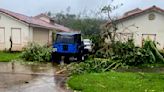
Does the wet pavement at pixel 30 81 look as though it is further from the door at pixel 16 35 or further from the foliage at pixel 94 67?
the door at pixel 16 35

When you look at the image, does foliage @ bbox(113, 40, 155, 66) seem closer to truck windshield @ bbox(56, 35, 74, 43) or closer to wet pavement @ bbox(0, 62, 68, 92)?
truck windshield @ bbox(56, 35, 74, 43)

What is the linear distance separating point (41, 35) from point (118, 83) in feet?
87.8

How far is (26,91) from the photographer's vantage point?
12625mm

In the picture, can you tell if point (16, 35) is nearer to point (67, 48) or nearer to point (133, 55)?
point (67, 48)

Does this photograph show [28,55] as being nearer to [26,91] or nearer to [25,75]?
[25,75]

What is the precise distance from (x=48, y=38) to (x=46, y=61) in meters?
18.1

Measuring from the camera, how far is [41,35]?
39844 mm

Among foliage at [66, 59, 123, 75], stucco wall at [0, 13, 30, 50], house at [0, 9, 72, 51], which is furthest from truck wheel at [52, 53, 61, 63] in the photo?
stucco wall at [0, 13, 30, 50]

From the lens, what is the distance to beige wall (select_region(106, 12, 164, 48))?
33.1 m

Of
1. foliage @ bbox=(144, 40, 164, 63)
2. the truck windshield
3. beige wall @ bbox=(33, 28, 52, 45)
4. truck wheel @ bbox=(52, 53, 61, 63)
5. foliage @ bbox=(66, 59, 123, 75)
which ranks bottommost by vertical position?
foliage @ bbox=(66, 59, 123, 75)

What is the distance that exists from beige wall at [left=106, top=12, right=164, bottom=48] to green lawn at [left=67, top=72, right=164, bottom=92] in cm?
1757

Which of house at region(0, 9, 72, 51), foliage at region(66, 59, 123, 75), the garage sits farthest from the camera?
the garage

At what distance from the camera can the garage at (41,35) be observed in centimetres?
3678

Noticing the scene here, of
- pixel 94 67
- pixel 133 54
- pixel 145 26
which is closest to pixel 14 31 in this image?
pixel 145 26
